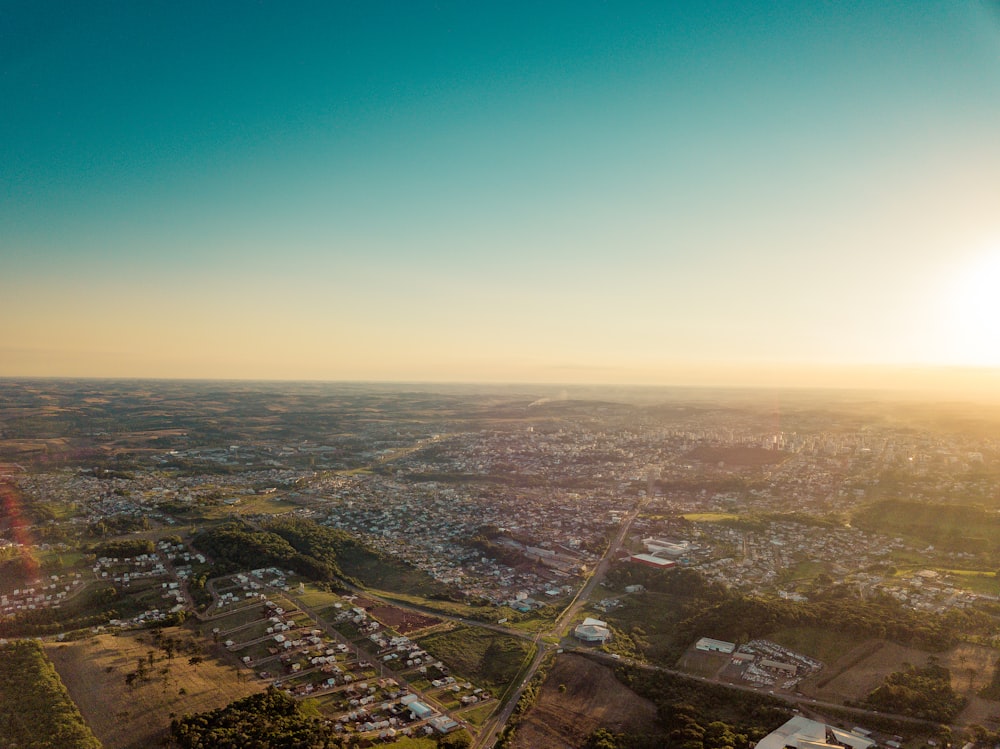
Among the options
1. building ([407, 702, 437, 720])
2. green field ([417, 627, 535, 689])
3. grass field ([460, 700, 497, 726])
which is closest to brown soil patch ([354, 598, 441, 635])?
green field ([417, 627, 535, 689])

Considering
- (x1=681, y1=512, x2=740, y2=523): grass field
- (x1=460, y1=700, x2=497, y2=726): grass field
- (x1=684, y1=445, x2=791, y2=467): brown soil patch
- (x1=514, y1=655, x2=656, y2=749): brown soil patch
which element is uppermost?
(x1=684, y1=445, x2=791, y2=467): brown soil patch

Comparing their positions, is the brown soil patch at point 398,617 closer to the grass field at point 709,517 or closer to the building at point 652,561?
the building at point 652,561

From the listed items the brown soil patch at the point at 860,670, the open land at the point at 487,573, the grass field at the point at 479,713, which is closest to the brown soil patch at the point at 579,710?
the open land at the point at 487,573

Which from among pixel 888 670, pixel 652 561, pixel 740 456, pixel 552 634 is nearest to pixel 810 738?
pixel 888 670

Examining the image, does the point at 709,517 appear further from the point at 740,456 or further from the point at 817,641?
the point at 740,456

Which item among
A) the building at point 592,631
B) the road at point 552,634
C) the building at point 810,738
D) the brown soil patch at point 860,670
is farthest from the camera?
the building at point 592,631

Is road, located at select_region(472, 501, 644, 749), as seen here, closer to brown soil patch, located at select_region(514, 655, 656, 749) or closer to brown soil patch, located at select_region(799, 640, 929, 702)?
brown soil patch, located at select_region(514, 655, 656, 749)

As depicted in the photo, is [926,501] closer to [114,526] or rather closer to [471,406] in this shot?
[114,526]
